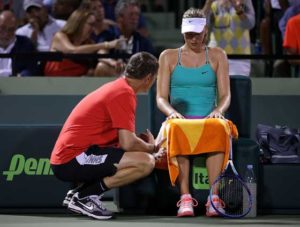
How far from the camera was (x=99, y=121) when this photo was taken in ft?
26.3

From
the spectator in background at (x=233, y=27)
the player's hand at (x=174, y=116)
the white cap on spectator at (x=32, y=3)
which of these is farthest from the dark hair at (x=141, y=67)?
the white cap on spectator at (x=32, y=3)

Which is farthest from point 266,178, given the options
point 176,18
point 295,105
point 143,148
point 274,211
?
point 176,18

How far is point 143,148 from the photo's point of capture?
26.5 ft

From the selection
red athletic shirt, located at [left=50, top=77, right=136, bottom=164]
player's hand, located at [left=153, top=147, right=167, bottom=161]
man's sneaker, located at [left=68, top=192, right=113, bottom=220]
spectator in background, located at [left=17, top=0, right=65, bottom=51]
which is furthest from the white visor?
spectator in background, located at [left=17, top=0, right=65, bottom=51]

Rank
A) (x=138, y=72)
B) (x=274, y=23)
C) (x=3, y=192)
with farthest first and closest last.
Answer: (x=274, y=23), (x=3, y=192), (x=138, y=72)

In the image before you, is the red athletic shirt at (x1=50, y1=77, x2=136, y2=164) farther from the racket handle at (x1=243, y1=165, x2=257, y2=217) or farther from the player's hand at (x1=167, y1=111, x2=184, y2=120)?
the racket handle at (x1=243, y1=165, x2=257, y2=217)

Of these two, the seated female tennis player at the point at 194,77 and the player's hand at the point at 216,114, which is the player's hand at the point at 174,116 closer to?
the seated female tennis player at the point at 194,77

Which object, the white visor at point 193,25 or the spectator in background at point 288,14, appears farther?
the spectator in background at point 288,14

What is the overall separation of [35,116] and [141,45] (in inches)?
56.3

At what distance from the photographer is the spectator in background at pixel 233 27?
35.4 feet

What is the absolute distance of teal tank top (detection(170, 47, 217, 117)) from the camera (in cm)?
855

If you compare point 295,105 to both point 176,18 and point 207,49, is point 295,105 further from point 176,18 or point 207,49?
point 176,18

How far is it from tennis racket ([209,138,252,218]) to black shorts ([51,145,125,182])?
835mm

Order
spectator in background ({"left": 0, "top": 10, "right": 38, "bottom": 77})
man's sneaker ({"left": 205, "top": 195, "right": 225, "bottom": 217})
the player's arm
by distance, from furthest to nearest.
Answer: spectator in background ({"left": 0, "top": 10, "right": 38, "bottom": 77}) < the player's arm < man's sneaker ({"left": 205, "top": 195, "right": 225, "bottom": 217})
